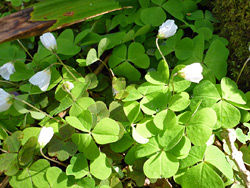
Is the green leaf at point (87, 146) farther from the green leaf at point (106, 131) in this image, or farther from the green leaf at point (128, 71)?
the green leaf at point (128, 71)

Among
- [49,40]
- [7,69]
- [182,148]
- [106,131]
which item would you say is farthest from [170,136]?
[7,69]

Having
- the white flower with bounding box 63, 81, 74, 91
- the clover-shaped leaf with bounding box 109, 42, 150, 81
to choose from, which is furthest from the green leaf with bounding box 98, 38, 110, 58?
the white flower with bounding box 63, 81, 74, 91

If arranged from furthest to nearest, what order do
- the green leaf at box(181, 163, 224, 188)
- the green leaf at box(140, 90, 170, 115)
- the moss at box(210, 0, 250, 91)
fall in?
the moss at box(210, 0, 250, 91), the green leaf at box(140, 90, 170, 115), the green leaf at box(181, 163, 224, 188)

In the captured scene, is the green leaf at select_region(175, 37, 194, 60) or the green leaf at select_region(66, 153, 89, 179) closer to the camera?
the green leaf at select_region(66, 153, 89, 179)

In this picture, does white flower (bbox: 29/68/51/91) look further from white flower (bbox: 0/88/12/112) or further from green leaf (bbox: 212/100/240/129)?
green leaf (bbox: 212/100/240/129)

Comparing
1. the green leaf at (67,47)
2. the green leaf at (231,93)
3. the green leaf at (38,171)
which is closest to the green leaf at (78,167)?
the green leaf at (38,171)

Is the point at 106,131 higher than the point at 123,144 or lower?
higher

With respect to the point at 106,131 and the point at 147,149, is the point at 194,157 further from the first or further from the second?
the point at 106,131
